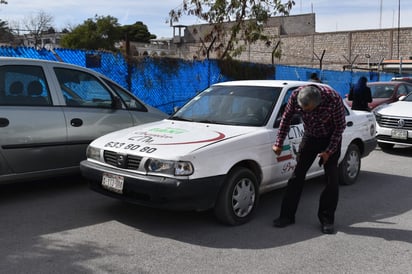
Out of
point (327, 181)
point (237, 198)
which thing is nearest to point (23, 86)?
point (237, 198)

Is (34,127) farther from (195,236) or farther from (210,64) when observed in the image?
(210,64)

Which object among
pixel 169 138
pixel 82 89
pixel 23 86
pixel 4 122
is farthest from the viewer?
pixel 82 89

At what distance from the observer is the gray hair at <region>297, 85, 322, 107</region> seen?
14.9ft

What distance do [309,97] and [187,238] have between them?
184 cm

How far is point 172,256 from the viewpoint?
4098 millimetres

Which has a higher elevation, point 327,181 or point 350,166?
point 327,181

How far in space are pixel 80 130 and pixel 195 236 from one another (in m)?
2.47

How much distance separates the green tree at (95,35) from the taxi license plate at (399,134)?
179 ft

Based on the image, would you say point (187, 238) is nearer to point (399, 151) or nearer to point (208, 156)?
point (208, 156)

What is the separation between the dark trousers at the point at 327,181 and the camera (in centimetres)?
484

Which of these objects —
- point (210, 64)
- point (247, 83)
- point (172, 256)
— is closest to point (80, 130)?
point (247, 83)

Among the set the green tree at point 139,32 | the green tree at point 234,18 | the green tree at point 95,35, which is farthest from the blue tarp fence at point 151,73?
the green tree at point 139,32

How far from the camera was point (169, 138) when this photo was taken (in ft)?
16.1

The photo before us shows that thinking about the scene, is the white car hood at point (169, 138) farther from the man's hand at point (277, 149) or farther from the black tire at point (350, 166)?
the black tire at point (350, 166)
